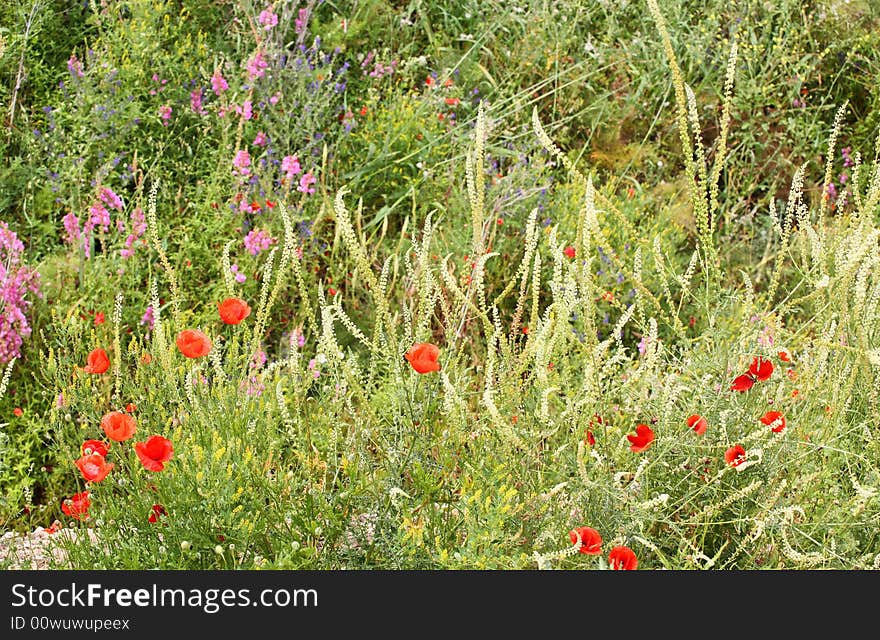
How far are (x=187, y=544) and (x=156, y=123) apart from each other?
2.22 meters

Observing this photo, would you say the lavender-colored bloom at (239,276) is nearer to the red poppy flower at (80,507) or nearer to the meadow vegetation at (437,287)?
the meadow vegetation at (437,287)

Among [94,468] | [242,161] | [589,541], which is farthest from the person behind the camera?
[242,161]

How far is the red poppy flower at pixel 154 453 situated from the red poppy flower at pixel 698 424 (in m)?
0.95

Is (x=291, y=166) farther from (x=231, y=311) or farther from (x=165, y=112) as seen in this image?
(x=231, y=311)

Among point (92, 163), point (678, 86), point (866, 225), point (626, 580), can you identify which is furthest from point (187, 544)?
point (92, 163)

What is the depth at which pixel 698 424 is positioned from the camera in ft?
6.42

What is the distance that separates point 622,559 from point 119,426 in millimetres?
921

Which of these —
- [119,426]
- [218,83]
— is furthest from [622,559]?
[218,83]

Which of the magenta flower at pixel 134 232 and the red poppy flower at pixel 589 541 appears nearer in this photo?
the red poppy flower at pixel 589 541

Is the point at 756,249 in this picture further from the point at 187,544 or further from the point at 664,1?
the point at 187,544

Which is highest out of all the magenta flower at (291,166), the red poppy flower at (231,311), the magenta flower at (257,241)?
the red poppy flower at (231,311)

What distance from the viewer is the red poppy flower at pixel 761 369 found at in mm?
2021

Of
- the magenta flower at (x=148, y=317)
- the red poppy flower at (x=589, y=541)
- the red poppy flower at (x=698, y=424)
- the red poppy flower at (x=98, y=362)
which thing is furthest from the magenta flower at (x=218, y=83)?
the red poppy flower at (x=589, y=541)

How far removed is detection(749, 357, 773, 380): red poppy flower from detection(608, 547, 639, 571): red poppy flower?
0.49 meters
